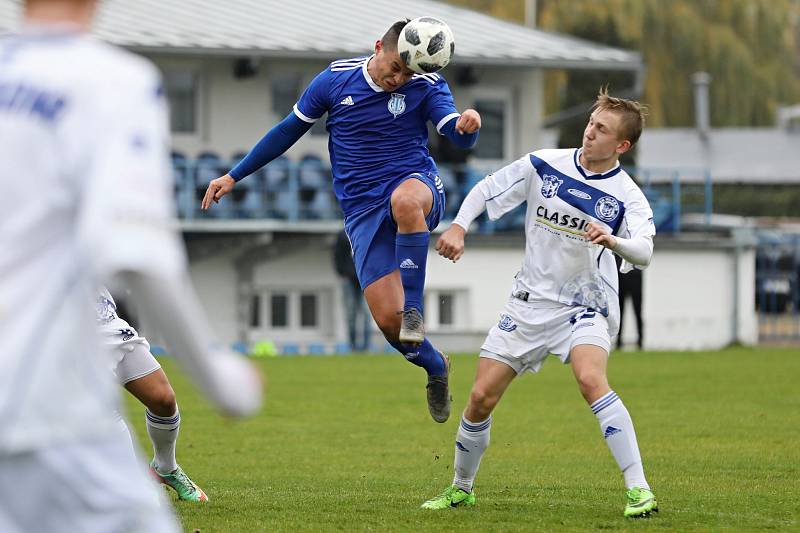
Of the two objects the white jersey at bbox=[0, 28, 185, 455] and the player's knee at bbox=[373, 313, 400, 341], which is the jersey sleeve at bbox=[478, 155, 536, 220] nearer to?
the player's knee at bbox=[373, 313, 400, 341]

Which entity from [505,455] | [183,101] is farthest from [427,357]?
[183,101]

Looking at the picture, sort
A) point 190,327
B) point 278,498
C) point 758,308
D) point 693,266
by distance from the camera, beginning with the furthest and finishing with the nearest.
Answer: point 758,308 < point 693,266 < point 278,498 < point 190,327

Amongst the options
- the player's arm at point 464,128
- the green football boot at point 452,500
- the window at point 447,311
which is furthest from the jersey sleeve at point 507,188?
the window at point 447,311

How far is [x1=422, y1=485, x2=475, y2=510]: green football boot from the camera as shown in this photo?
7906 millimetres

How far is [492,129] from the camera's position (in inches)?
1190

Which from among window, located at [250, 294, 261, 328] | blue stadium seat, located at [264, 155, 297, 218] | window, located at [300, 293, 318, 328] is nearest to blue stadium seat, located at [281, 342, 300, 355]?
window, located at [300, 293, 318, 328]

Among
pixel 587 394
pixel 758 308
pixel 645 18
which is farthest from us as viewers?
pixel 645 18

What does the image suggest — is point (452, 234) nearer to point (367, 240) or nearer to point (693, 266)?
point (367, 240)

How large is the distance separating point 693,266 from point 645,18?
1512cm

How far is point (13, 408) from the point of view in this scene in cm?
334

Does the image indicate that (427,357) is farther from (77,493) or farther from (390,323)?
(77,493)

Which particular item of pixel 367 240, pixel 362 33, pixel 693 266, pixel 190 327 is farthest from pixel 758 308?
pixel 190 327

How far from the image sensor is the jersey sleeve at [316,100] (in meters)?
8.45

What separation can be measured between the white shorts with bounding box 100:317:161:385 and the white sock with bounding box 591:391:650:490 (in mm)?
2289
